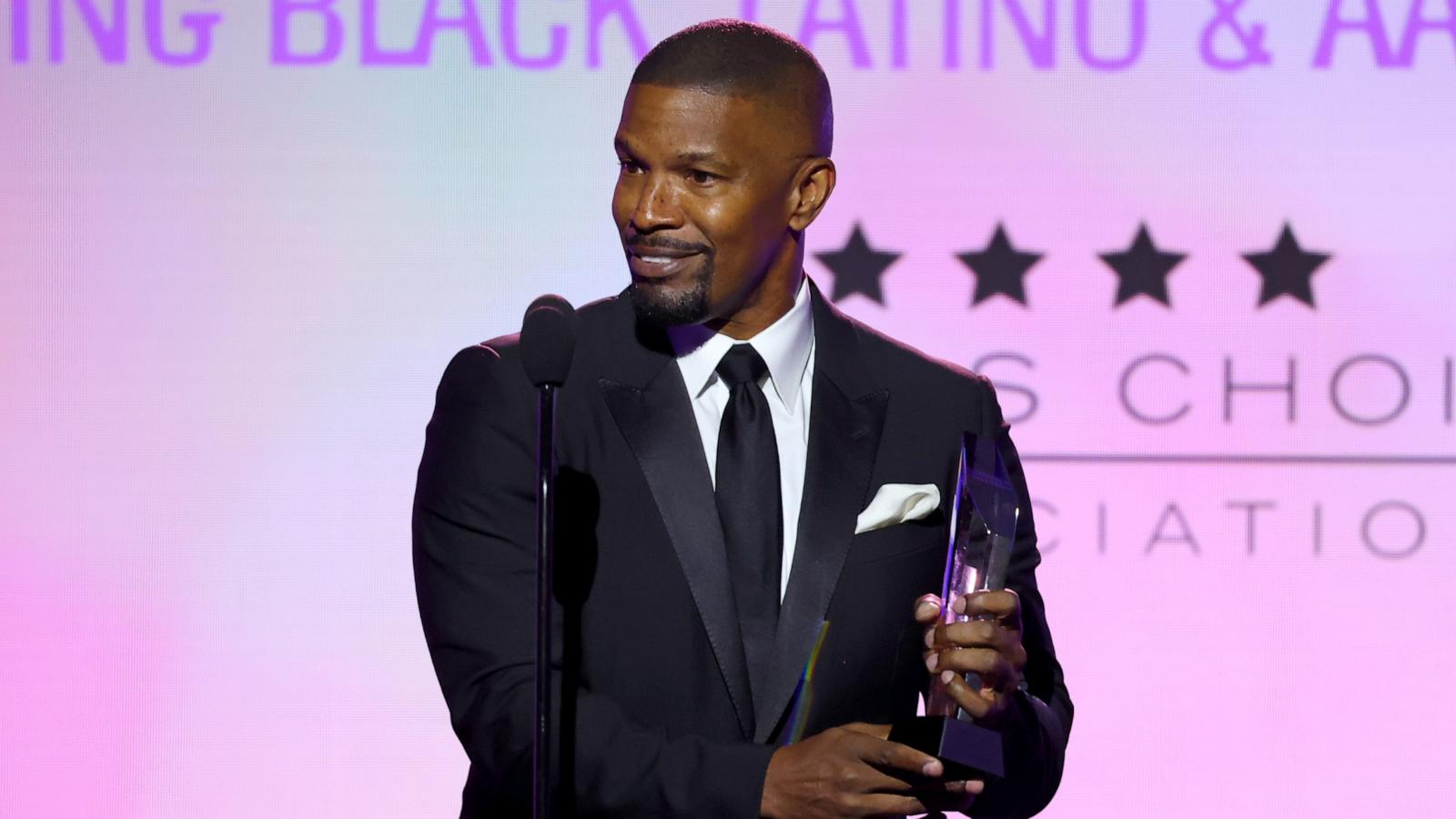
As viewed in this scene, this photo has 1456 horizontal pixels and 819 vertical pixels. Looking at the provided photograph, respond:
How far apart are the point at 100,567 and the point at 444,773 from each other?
76cm

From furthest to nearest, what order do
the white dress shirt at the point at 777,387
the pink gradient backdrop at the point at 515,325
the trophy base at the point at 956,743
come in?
the pink gradient backdrop at the point at 515,325 < the white dress shirt at the point at 777,387 < the trophy base at the point at 956,743

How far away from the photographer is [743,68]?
2.12 m

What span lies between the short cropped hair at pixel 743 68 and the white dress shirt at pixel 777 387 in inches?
9.7

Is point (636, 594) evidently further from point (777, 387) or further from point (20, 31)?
point (20, 31)

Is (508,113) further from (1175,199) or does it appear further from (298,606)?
(1175,199)

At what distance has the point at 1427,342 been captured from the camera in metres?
3.54

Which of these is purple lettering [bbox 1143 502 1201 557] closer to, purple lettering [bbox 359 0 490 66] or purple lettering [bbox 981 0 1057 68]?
purple lettering [bbox 981 0 1057 68]

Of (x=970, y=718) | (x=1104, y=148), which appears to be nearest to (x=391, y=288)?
(x=1104, y=148)

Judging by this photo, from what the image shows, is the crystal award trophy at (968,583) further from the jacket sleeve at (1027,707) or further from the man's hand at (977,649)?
the jacket sleeve at (1027,707)

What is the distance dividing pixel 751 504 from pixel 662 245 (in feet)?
1.03

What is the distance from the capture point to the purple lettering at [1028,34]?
3486mm

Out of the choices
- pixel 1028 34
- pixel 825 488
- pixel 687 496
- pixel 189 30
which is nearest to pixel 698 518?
pixel 687 496

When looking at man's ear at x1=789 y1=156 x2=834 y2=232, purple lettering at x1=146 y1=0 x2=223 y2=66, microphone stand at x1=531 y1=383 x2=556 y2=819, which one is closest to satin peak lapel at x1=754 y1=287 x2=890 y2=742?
man's ear at x1=789 y1=156 x2=834 y2=232

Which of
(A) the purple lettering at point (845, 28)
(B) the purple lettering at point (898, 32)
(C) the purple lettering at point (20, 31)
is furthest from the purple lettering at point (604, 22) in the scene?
(C) the purple lettering at point (20, 31)
